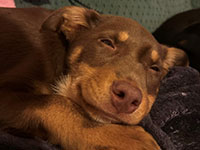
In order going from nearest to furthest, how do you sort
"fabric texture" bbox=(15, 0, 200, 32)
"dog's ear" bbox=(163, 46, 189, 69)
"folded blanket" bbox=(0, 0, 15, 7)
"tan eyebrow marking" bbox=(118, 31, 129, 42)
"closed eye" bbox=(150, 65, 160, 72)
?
"tan eyebrow marking" bbox=(118, 31, 129, 42)
"closed eye" bbox=(150, 65, 160, 72)
"dog's ear" bbox=(163, 46, 189, 69)
"folded blanket" bbox=(0, 0, 15, 7)
"fabric texture" bbox=(15, 0, 200, 32)

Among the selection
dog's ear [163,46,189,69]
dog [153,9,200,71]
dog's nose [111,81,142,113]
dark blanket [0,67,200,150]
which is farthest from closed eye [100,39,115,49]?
dog [153,9,200,71]

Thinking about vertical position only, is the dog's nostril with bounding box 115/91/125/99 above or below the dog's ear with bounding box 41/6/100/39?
below

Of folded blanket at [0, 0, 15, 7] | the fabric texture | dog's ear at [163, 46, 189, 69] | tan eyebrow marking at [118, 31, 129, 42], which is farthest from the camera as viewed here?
the fabric texture

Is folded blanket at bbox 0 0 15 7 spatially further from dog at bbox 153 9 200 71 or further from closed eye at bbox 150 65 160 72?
dog at bbox 153 9 200 71

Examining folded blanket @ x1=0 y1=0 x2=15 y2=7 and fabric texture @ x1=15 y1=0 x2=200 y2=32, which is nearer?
folded blanket @ x1=0 y1=0 x2=15 y2=7

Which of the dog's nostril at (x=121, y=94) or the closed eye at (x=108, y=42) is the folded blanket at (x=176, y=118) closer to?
the dog's nostril at (x=121, y=94)

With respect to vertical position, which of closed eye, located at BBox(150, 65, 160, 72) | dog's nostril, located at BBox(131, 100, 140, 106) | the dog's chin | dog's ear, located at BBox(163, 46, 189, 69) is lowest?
dog's ear, located at BBox(163, 46, 189, 69)

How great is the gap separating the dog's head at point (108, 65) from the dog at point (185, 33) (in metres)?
Result: 1.21

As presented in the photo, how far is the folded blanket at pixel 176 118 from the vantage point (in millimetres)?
1520

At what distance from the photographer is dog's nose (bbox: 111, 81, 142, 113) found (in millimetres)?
1275

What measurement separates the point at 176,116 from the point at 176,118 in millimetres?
19

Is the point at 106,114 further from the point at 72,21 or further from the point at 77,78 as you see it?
the point at 72,21

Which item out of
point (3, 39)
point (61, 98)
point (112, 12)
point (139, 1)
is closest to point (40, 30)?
point (3, 39)

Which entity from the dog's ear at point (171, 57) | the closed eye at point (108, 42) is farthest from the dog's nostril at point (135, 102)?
the dog's ear at point (171, 57)
